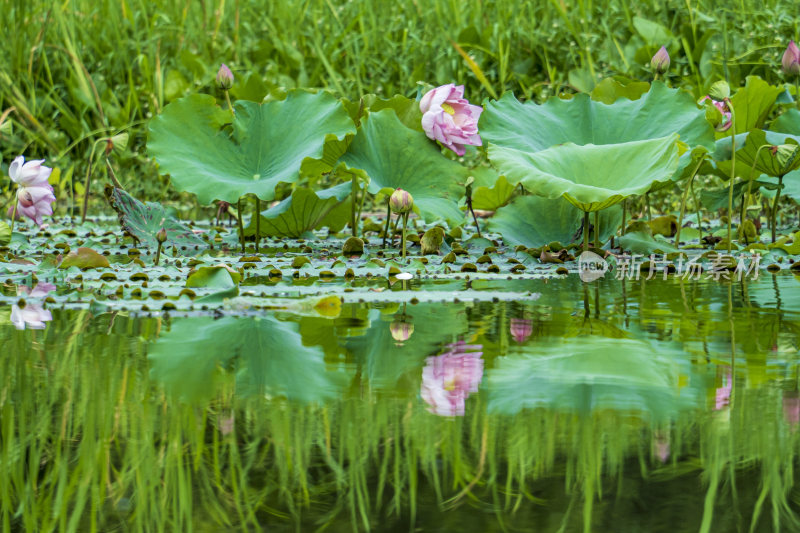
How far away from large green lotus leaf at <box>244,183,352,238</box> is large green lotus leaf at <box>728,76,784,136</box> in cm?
104

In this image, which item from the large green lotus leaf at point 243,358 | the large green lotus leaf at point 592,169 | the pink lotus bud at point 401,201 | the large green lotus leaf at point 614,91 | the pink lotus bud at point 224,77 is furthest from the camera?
the large green lotus leaf at point 614,91

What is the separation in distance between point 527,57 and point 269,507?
440 centimetres

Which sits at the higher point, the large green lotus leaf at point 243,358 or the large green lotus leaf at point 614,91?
the large green lotus leaf at point 614,91

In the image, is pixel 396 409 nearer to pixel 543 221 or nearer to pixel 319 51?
pixel 543 221

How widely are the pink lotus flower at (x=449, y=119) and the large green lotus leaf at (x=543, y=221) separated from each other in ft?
0.66

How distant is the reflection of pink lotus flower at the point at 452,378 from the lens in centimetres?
106

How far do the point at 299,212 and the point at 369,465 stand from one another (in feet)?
6.20

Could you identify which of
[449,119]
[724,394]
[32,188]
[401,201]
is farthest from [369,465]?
[32,188]

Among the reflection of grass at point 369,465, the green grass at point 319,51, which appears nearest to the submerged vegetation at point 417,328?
the reflection of grass at point 369,465

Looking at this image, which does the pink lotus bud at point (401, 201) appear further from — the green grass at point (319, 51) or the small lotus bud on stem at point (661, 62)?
the green grass at point (319, 51)

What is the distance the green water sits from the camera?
770 mm

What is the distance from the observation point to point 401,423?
0.99 m

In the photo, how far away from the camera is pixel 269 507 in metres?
0.77

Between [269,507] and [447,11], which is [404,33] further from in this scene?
[269,507]
